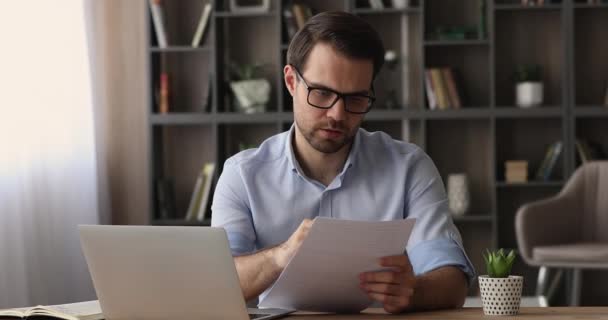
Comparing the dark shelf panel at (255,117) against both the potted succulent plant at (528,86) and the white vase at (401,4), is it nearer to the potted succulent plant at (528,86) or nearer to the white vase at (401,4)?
the white vase at (401,4)

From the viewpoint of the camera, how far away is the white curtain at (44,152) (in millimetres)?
4160

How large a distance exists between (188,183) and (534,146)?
6.38 ft

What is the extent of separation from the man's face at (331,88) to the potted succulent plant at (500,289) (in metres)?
0.43

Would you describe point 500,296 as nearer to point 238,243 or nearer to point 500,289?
point 500,289

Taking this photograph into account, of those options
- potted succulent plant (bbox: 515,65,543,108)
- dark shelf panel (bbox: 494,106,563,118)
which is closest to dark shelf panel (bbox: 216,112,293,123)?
dark shelf panel (bbox: 494,106,563,118)

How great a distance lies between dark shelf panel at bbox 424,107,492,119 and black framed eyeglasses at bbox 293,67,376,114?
317cm

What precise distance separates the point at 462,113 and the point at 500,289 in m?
3.50

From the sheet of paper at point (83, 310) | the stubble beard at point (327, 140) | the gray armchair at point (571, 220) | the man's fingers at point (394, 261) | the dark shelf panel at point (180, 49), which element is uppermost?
the dark shelf panel at point (180, 49)

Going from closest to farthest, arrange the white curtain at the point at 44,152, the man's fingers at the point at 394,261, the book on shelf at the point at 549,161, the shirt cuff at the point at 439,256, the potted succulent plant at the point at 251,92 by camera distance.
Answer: the man's fingers at the point at 394,261, the shirt cuff at the point at 439,256, the white curtain at the point at 44,152, the book on shelf at the point at 549,161, the potted succulent plant at the point at 251,92

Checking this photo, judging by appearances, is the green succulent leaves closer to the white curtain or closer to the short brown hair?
the short brown hair

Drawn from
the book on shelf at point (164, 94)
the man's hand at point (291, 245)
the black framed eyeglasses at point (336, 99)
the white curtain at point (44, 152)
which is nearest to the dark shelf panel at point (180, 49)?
the book on shelf at point (164, 94)

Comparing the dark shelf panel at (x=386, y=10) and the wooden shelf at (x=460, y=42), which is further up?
the dark shelf panel at (x=386, y=10)

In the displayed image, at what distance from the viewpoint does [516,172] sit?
516 centimetres

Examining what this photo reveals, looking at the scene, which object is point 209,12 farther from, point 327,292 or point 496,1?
point 327,292
